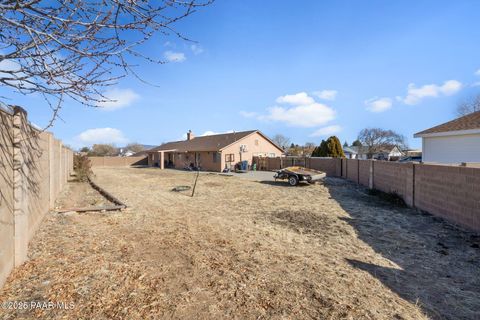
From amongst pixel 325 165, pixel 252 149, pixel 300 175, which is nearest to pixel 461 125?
pixel 300 175

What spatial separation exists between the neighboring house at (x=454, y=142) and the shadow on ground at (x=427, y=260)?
533 cm

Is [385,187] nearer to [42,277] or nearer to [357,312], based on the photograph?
[357,312]

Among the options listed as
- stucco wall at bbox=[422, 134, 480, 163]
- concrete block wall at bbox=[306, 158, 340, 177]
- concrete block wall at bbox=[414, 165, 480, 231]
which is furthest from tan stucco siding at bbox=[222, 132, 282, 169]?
concrete block wall at bbox=[414, 165, 480, 231]

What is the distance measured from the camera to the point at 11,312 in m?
2.82

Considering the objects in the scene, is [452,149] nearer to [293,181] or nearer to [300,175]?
[300,175]

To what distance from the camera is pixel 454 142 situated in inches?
465

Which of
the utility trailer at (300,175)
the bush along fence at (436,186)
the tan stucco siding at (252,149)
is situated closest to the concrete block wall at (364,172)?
the bush along fence at (436,186)

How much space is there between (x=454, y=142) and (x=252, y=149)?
2171 centimetres

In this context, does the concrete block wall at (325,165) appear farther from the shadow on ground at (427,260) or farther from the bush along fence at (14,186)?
the bush along fence at (14,186)

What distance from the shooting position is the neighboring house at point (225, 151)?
29609mm

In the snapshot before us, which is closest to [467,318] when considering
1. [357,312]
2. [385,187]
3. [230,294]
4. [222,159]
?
[357,312]

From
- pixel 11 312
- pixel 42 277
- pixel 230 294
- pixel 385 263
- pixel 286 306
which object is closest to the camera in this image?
pixel 11 312

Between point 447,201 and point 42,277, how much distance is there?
9.13 metres

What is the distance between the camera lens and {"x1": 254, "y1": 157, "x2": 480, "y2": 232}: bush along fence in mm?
6184
